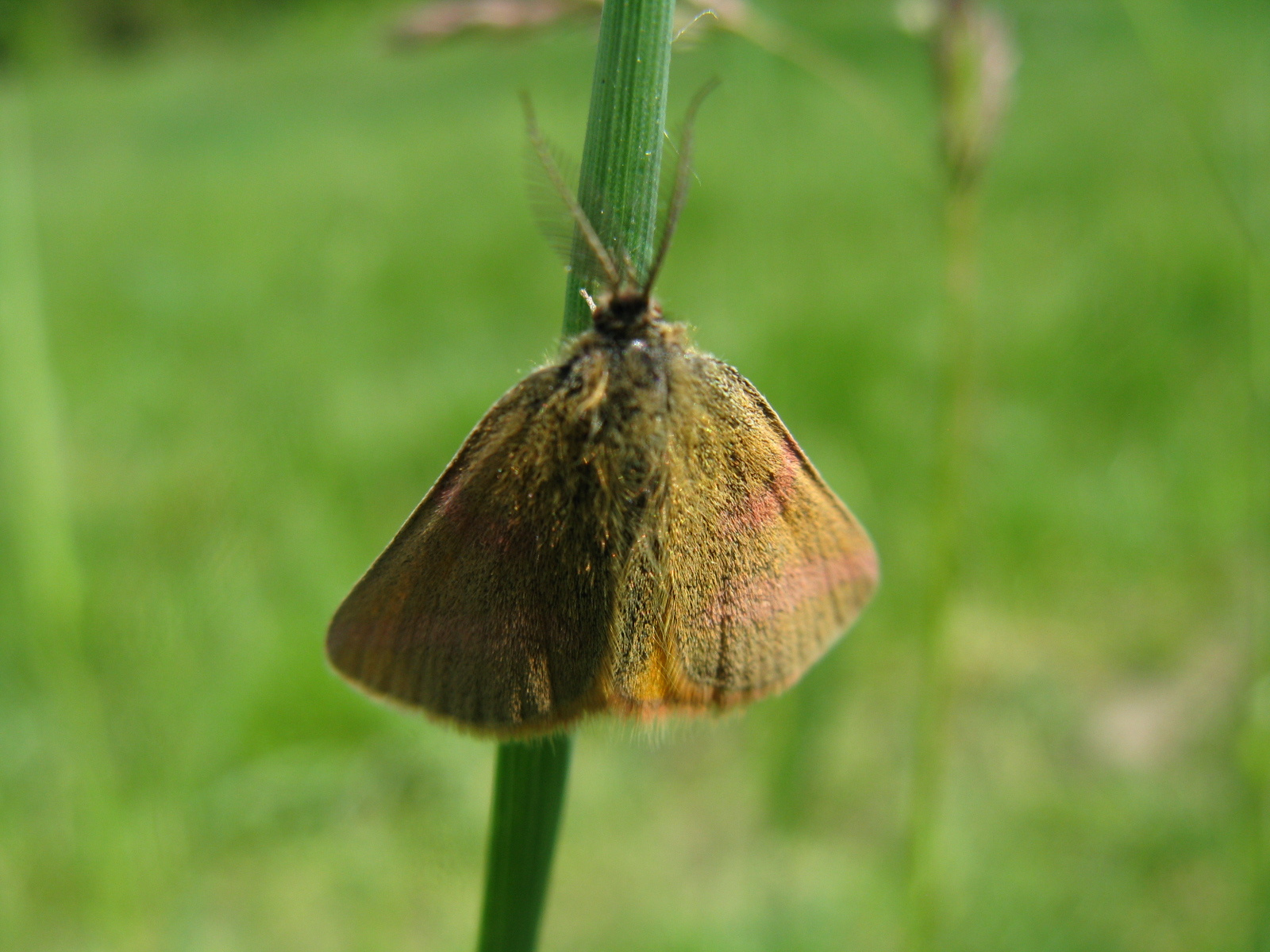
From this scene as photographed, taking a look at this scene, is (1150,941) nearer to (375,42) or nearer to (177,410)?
(375,42)

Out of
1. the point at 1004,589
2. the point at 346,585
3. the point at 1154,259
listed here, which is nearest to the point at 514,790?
the point at 346,585

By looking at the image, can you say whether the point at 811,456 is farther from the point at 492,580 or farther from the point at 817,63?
the point at 492,580

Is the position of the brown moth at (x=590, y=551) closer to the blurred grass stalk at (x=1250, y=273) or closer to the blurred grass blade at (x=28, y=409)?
the blurred grass blade at (x=28, y=409)

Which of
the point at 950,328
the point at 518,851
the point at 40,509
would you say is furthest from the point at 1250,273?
the point at 40,509

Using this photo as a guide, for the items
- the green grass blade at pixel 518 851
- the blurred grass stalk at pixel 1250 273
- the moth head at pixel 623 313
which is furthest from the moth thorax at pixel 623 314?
the blurred grass stalk at pixel 1250 273

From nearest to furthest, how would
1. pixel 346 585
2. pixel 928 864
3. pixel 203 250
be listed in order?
pixel 928 864, pixel 346 585, pixel 203 250

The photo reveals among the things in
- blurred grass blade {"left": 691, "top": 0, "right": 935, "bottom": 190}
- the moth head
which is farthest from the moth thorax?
blurred grass blade {"left": 691, "top": 0, "right": 935, "bottom": 190}
